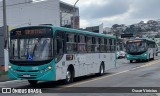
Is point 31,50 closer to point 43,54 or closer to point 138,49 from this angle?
point 43,54

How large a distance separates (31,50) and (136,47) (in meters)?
30.1

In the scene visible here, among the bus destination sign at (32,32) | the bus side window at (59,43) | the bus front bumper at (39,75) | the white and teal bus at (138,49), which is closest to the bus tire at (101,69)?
the bus side window at (59,43)

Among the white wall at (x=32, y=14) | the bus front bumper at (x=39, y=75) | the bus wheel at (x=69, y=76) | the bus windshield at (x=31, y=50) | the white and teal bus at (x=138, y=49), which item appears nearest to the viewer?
the bus front bumper at (x=39, y=75)

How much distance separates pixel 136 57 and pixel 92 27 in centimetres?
3455

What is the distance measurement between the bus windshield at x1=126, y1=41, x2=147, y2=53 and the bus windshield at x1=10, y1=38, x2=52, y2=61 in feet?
96.3

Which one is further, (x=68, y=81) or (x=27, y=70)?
(x=68, y=81)

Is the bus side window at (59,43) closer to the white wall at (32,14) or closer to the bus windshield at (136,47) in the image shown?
the bus windshield at (136,47)

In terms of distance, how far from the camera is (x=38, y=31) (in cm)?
1659

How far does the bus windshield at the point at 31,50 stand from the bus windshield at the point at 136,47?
29.3m

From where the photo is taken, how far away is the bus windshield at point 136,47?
4433cm

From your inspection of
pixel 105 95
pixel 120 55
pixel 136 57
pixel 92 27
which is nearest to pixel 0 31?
pixel 136 57

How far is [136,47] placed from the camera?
4478 centimetres

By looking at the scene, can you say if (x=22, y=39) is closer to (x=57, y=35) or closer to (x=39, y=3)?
(x=57, y=35)

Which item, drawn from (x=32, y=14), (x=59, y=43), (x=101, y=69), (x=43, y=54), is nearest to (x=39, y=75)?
(x=43, y=54)
